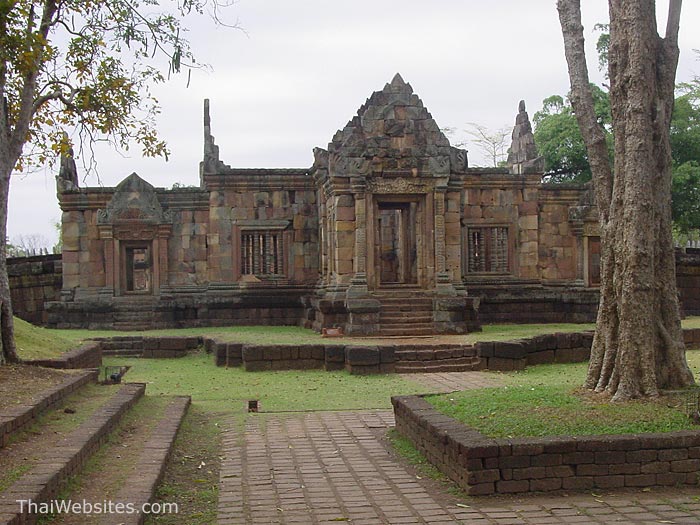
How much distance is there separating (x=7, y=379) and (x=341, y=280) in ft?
29.6

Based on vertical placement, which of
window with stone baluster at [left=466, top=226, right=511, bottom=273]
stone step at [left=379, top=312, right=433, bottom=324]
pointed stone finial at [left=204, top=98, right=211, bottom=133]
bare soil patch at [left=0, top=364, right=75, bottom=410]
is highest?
pointed stone finial at [left=204, top=98, right=211, bottom=133]

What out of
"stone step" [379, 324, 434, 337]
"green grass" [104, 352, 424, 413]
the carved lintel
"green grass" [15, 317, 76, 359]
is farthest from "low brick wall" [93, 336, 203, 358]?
the carved lintel

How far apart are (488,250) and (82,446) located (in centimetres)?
1569

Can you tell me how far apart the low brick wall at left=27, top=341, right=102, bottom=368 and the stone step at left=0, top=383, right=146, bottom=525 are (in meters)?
2.58

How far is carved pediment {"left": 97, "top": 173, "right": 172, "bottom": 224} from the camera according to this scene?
814 inches

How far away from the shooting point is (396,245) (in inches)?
952

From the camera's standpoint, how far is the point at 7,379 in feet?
30.4

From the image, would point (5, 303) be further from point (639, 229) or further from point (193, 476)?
point (639, 229)

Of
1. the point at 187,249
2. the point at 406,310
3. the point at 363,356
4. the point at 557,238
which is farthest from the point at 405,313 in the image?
the point at 187,249

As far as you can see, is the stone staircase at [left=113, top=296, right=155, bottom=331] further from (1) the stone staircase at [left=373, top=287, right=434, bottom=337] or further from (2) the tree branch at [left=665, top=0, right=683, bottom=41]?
(2) the tree branch at [left=665, top=0, right=683, bottom=41]

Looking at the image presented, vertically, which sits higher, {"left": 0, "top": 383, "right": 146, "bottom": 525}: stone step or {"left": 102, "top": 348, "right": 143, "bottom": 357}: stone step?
{"left": 0, "top": 383, "right": 146, "bottom": 525}: stone step

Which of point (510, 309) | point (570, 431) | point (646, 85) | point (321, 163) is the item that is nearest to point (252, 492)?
point (570, 431)

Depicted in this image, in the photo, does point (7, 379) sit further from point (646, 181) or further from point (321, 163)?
point (321, 163)

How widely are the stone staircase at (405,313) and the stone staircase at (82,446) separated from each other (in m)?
7.37
